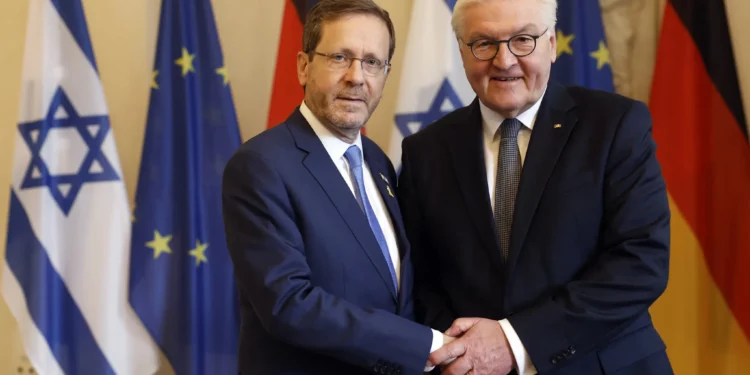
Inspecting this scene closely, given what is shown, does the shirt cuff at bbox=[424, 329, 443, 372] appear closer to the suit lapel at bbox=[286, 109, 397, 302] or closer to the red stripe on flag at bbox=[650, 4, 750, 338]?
the suit lapel at bbox=[286, 109, 397, 302]

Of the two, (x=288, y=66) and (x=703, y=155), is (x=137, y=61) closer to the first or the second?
(x=288, y=66)

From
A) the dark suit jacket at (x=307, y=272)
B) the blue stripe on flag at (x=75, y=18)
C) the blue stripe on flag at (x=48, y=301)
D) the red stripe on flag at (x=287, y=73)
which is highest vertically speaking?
the blue stripe on flag at (x=75, y=18)

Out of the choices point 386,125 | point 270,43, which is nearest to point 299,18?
point 270,43

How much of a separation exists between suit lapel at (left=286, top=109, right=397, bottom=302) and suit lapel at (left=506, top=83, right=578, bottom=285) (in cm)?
34

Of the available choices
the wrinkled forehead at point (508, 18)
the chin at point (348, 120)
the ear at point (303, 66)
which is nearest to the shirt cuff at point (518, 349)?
the chin at point (348, 120)

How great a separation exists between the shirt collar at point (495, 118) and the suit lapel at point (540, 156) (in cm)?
2

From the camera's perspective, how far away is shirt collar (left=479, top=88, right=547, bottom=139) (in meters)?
1.74

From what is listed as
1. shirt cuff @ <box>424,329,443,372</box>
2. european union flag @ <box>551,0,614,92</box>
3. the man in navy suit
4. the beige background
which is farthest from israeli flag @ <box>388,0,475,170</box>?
shirt cuff @ <box>424,329,443,372</box>

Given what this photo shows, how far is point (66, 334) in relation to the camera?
8.63 ft

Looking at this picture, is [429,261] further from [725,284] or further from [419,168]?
[725,284]

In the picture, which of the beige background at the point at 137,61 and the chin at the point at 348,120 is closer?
the chin at the point at 348,120

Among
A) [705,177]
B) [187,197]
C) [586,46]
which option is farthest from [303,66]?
[705,177]

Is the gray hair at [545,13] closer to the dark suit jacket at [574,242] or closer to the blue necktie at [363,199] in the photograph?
the dark suit jacket at [574,242]

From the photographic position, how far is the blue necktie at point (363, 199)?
1.69m
